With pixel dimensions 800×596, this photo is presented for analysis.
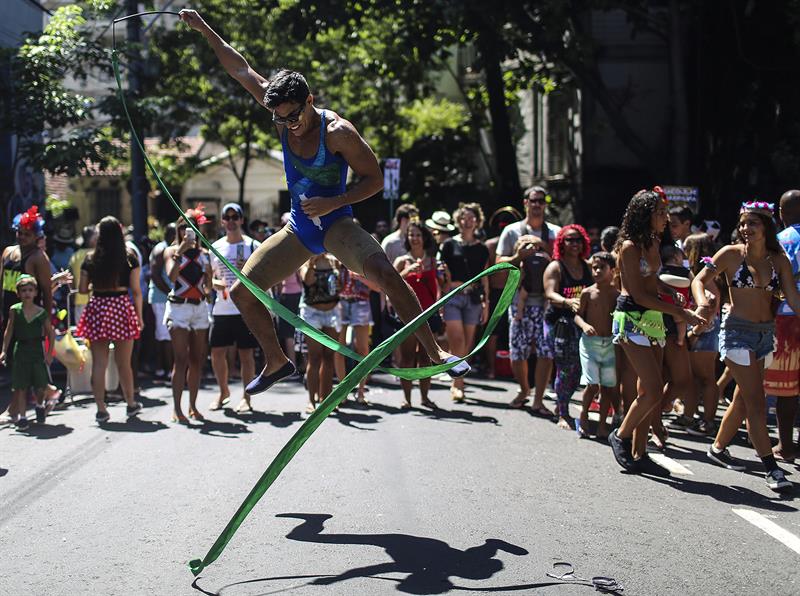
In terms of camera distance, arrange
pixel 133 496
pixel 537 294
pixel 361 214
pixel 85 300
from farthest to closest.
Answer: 1. pixel 361 214
2. pixel 85 300
3. pixel 537 294
4. pixel 133 496

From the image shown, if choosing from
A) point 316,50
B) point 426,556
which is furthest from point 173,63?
point 426,556

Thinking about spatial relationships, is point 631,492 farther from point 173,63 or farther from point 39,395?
point 173,63

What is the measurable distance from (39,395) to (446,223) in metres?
5.18

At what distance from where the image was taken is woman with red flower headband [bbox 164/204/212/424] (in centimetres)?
1012

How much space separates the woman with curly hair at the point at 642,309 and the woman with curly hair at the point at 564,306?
2.05 m

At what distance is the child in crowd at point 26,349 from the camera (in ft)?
32.3

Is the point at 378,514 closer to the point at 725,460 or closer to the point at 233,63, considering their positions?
the point at 233,63

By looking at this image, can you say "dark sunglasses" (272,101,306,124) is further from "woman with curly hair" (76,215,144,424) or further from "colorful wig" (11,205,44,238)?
"colorful wig" (11,205,44,238)

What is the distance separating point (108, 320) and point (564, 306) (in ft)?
14.6

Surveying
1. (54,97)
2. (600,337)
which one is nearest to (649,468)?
(600,337)

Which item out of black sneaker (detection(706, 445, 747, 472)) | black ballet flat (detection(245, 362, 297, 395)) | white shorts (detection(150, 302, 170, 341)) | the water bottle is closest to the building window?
white shorts (detection(150, 302, 170, 341))

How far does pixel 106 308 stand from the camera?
33.2 feet

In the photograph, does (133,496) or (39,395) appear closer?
(133,496)

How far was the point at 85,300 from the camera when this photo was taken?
1226cm
